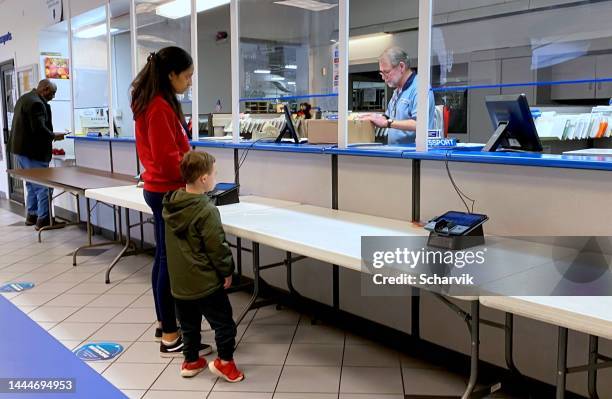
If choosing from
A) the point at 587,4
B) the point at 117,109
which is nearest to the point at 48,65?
the point at 117,109

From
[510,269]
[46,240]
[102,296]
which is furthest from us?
[46,240]

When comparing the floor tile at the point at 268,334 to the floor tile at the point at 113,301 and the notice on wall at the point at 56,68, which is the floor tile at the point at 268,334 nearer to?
the floor tile at the point at 113,301

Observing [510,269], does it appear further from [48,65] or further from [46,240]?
[48,65]

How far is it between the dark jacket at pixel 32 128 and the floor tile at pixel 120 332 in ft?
11.7

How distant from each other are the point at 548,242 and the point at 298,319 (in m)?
1.63

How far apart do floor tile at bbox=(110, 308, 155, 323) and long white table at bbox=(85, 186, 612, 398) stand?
0.69m

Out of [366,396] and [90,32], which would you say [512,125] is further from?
[90,32]

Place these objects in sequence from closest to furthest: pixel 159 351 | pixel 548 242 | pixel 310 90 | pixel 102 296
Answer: pixel 548 242
pixel 159 351
pixel 102 296
pixel 310 90

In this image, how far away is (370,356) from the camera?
2.84 metres

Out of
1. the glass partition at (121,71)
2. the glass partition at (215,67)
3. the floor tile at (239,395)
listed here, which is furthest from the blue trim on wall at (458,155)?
the glass partition at (215,67)

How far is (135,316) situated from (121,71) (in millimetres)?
3281

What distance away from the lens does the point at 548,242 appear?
2.25 metres

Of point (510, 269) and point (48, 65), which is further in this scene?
point (48, 65)

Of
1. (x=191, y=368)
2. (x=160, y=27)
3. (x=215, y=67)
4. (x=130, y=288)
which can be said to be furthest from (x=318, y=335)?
(x=215, y=67)
